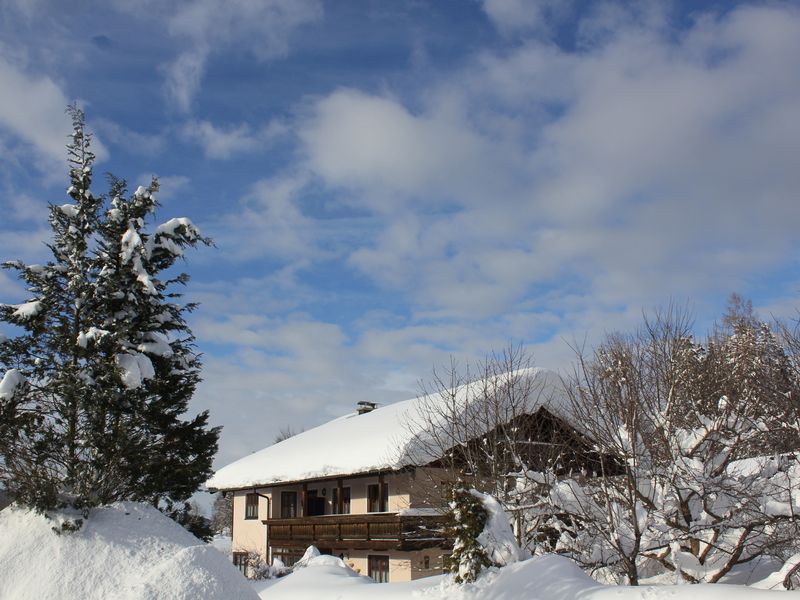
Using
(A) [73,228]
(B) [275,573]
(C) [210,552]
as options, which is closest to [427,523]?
(B) [275,573]

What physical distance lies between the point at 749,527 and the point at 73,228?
18.0m

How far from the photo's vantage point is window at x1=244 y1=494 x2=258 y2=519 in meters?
36.9

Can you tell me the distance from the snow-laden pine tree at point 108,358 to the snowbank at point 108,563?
2.70 m

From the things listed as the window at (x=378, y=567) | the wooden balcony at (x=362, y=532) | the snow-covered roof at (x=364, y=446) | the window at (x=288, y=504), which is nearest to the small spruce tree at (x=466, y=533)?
the wooden balcony at (x=362, y=532)

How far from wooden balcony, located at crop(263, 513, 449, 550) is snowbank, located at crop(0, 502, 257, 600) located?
1008cm

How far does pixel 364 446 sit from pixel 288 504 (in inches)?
410

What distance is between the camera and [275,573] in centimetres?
2583

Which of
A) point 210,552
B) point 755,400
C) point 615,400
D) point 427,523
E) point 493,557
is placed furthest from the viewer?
point 427,523

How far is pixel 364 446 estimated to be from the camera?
2709 centimetres

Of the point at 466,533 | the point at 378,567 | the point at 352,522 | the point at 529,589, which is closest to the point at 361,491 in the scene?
the point at 352,522

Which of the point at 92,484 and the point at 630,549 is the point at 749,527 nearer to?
the point at 630,549

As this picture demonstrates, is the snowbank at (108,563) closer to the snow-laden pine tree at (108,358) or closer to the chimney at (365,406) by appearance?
the snow-laden pine tree at (108,358)

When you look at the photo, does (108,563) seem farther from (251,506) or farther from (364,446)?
(251,506)

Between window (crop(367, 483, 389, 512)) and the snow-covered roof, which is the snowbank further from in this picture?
window (crop(367, 483, 389, 512))
